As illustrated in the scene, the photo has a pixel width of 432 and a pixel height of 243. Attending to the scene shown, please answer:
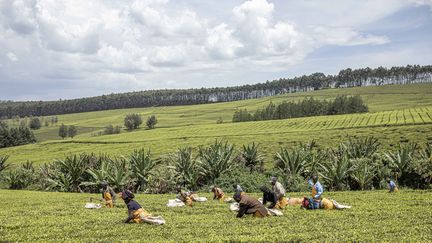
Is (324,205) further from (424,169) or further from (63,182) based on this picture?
(63,182)

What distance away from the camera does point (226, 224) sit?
13289mm

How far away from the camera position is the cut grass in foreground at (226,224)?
1121cm

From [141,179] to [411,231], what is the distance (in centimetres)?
1898

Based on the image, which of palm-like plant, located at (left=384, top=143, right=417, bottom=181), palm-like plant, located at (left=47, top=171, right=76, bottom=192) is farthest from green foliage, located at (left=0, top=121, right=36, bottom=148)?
palm-like plant, located at (left=384, top=143, right=417, bottom=181)

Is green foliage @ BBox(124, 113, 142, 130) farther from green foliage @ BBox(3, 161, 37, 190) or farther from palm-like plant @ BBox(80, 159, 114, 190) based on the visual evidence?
palm-like plant @ BBox(80, 159, 114, 190)

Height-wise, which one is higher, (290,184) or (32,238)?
(32,238)

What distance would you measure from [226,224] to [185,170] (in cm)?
1401

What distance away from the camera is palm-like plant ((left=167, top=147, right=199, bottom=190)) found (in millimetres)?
26766

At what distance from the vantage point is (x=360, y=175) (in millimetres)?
24141

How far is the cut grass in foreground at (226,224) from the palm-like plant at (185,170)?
863cm

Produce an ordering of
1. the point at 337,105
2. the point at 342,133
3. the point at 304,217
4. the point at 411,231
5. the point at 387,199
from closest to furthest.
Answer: the point at 411,231 < the point at 304,217 < the point at 387,199 < the point at 342,133 < the point at 337,105

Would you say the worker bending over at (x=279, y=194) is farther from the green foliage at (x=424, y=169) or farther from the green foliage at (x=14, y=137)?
the green foliage at (x=14, y=137)

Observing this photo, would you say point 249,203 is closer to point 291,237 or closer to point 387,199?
point 291,237

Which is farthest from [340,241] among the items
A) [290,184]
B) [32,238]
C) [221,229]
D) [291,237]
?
[290,184]
